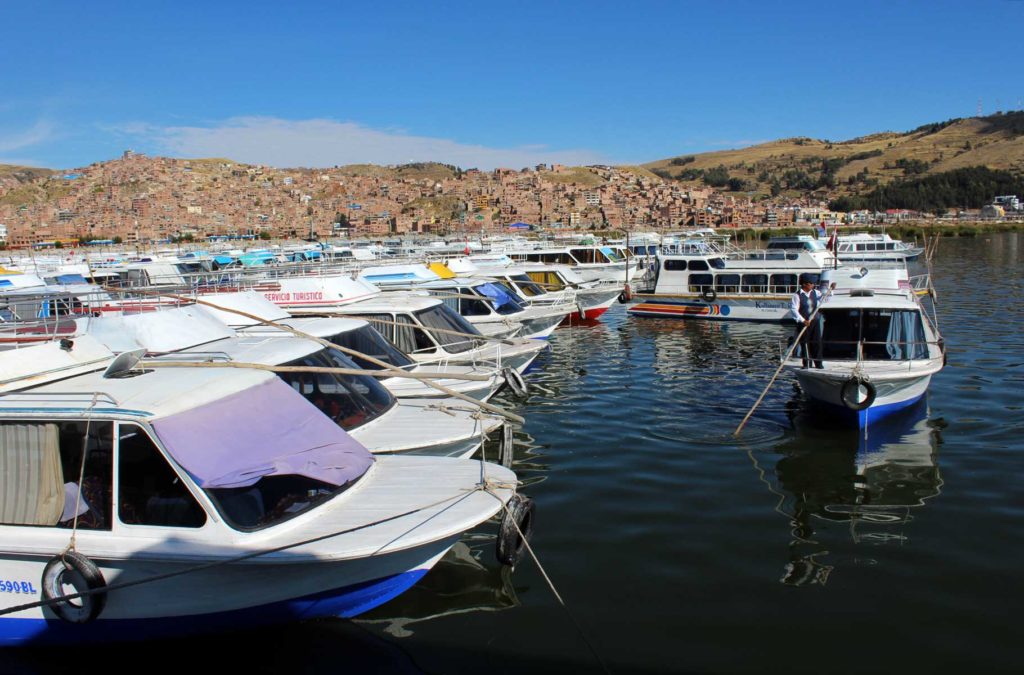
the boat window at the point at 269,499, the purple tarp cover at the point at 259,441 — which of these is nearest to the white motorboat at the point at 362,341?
the purple tarp cover at the point at 259,441

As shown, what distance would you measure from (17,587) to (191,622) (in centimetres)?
142

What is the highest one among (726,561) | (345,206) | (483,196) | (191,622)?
(483,196)

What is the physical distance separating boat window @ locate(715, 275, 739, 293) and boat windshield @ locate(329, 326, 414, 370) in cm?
1834

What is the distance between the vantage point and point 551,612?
7090 millimetres

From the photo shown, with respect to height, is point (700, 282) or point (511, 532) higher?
point (700, 282)

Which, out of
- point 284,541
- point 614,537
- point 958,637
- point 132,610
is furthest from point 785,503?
point 132,610

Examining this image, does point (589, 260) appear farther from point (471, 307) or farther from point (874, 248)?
point (471, 307)

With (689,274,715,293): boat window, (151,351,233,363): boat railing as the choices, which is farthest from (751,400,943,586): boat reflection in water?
(689,274,715,293): boat window

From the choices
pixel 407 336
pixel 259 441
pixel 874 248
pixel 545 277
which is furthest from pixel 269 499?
pixel 874 248

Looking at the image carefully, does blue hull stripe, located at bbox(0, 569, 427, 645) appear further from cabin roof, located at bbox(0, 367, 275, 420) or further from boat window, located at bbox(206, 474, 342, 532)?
cabin roof, located at bbox(0, 367, 275, 420)

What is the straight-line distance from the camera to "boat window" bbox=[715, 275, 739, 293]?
28172 mm

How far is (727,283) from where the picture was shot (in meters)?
28.3

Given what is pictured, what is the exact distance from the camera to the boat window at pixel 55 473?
6043mm

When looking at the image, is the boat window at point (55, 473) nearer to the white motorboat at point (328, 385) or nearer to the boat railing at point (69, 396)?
the boat railing at point (69, 396)
